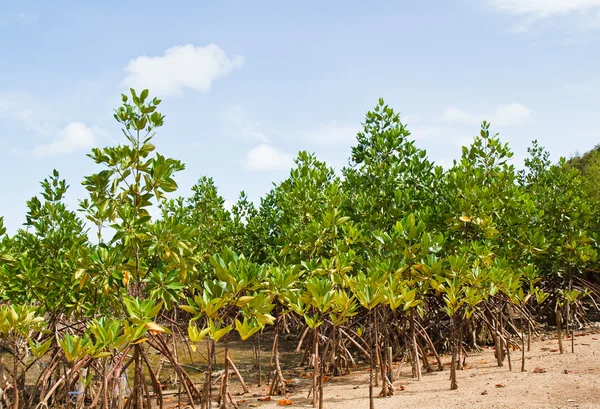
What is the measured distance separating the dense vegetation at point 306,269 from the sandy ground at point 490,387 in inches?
9.8

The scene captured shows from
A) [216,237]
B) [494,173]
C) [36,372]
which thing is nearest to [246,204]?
[216,237]

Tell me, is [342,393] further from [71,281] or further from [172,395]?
[71,281]

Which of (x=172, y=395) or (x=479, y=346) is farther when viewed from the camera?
(x=479, y=346)

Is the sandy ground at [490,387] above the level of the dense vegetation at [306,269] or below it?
below

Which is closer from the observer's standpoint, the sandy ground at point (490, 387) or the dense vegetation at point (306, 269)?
the dense vegetation at point (306, 269)

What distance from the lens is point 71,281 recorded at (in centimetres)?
508

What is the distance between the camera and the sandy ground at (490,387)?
4.86 metres

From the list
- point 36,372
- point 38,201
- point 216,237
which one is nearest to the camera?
point 38,201

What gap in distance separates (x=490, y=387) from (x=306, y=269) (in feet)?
7.90

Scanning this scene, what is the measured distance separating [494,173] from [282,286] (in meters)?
4.23

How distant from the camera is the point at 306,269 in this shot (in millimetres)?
6441

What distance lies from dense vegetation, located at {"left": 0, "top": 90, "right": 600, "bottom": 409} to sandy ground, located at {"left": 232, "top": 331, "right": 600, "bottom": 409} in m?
0.25

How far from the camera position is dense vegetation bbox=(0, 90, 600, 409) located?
4176 mm

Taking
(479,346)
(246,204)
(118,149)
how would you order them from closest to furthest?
1. (118,149)
2. (479,346)
3. (246,204)
